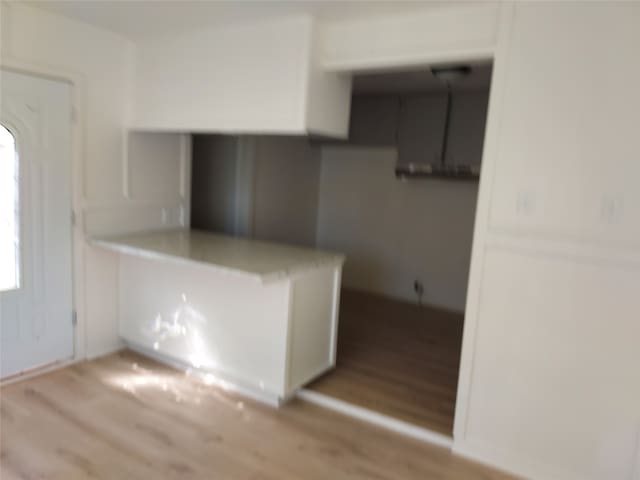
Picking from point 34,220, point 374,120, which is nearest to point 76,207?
point 34,220

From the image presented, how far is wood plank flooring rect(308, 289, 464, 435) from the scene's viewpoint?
2.86 metres

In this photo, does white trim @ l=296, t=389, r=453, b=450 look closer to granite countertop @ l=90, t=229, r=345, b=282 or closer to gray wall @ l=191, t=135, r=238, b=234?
granite countertop @ l=90, t=229, r=345, b=282

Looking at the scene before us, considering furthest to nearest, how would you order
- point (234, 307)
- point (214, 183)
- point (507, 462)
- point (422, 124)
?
point (422, 124), point (214, 183), point (234, 307), point (507, 462)

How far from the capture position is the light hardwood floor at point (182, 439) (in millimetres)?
2195

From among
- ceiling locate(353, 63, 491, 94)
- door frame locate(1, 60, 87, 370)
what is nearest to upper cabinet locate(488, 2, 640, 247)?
ceiling locate(353, 63, 491, 94)

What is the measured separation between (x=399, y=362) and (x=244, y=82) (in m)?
2.28

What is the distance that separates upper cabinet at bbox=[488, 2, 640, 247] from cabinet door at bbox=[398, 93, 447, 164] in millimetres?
2678

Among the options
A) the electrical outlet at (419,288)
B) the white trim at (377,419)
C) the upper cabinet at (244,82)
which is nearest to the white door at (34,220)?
the upper cabinet at (244,82)

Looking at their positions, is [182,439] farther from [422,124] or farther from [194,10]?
[422,124]

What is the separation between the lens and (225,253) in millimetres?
2975

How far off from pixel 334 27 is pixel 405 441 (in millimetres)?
2325

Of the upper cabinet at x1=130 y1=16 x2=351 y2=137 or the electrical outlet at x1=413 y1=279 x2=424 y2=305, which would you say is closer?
the upper cabinet at x1=130 y1=16 x2=351 y2=137

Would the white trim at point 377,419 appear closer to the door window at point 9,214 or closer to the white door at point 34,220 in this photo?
the white door at point 34,220

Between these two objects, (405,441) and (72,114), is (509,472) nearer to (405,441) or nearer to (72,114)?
(405,441)
